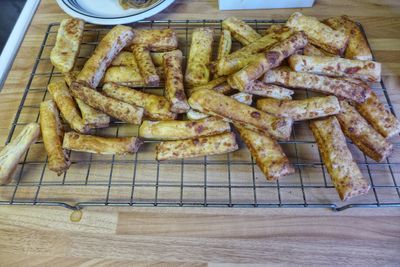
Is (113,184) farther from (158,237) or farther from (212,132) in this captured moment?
(212,132)

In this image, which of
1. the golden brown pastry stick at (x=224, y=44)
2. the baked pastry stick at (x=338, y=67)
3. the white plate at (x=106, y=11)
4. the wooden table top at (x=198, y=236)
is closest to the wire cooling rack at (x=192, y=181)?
the wooden table top at (x=198, y=236)

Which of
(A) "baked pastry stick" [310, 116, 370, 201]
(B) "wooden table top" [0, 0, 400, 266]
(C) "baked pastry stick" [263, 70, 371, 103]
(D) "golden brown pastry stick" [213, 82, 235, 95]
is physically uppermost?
(C) "baked pastry stick" [263, 70, 371, 103]

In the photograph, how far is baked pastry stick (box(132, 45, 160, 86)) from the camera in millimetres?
1287

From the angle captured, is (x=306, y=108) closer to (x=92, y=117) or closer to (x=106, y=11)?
(x=92, y=117)

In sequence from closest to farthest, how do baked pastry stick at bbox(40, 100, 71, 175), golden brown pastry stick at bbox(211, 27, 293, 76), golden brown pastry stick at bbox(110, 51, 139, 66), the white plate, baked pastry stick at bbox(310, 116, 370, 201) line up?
1. baked pastry stick at bbox(310, 116, 370, 201)
2. baked pastry stick at bbox(40, 100, 71, 175)
3. golden brown pastry stick at bbox(211, 27, 293, 76)
4. golden brown pastry stick at bbox(110, 51, 139, 66)
5. the white plate

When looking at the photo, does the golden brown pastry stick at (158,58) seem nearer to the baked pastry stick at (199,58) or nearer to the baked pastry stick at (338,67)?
the baked pastry stick at (199,58)

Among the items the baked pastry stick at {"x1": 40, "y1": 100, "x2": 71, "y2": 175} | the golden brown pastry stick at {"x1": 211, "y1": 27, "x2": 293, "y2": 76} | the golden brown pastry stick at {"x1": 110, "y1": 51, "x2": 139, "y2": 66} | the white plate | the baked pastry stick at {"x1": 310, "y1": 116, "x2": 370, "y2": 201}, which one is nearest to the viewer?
the baked pastry stick at {"x1": 310, "y1": 116, "x2": 370, "y2": 201}

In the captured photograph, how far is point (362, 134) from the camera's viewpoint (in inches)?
46.5

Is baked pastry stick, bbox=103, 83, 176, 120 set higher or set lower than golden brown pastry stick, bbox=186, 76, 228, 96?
lower

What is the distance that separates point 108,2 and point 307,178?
45.3 inches

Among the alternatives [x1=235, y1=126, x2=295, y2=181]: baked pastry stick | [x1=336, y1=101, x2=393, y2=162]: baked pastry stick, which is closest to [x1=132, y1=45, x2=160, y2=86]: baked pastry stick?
[x1=235, y1=126, x2=295, y2=181]: baked pastry stick

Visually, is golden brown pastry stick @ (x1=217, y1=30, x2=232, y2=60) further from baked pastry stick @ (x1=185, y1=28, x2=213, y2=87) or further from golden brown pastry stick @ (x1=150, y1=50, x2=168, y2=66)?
golden brown pastry stick @ (x1=150, y1=50, x2=168, y2=66)

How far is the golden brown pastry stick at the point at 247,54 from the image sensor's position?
1.28 metres

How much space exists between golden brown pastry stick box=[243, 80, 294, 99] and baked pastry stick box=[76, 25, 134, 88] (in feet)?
1.69
